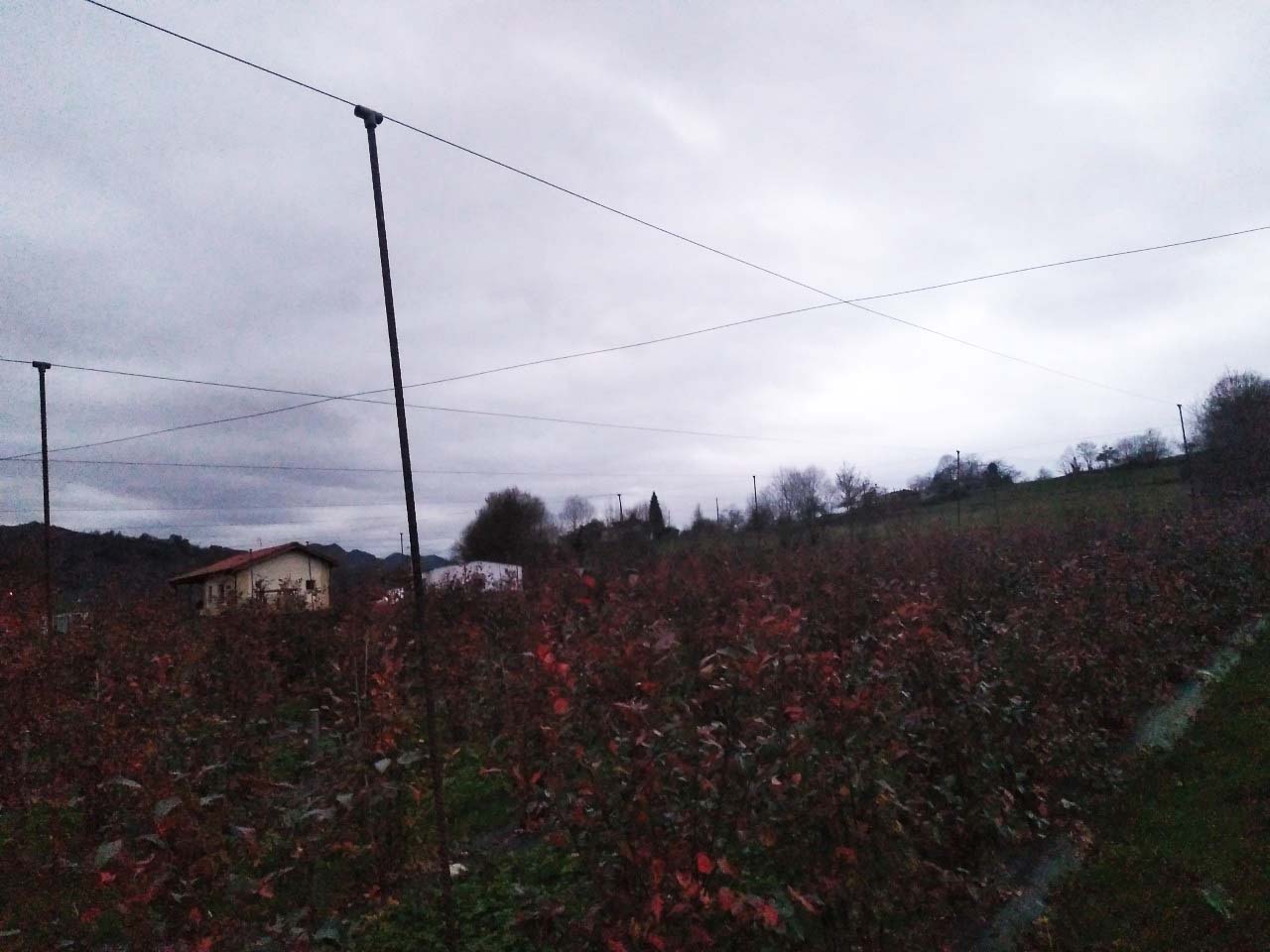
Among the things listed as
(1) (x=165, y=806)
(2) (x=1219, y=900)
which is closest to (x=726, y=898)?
(1) (x=165, y=806)

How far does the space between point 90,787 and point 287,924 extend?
2287 millimetres

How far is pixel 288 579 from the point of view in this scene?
13.3 metres

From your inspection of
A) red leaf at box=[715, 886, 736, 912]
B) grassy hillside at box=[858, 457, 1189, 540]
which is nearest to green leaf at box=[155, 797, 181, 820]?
red leaf at box=[715, 886, 736, 912]

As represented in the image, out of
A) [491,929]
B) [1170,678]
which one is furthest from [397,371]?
[1170,678]

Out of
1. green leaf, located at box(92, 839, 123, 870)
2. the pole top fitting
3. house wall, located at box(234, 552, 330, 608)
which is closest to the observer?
green leaf, located at box(92, 839, 123, 870)

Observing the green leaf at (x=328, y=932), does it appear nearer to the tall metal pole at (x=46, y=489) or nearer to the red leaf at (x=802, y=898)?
the red leaf at (x=802, y=898)

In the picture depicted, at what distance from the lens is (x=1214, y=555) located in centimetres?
1176

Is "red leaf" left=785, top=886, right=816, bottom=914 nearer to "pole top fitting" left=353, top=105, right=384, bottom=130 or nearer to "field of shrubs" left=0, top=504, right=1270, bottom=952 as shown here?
"field of shrubs" left=0, top=504, right=1270, bottom=952

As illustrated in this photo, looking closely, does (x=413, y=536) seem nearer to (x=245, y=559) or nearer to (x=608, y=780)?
(x=608, y=780)

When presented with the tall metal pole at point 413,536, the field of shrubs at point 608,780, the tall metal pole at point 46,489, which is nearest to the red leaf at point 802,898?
the field of shrubs at point 608,780

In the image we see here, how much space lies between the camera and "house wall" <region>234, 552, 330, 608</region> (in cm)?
1230

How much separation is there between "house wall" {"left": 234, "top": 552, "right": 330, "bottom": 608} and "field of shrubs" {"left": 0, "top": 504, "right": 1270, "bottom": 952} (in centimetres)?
428

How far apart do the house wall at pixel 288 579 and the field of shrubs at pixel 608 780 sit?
168 inches

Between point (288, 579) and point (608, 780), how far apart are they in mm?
11802
